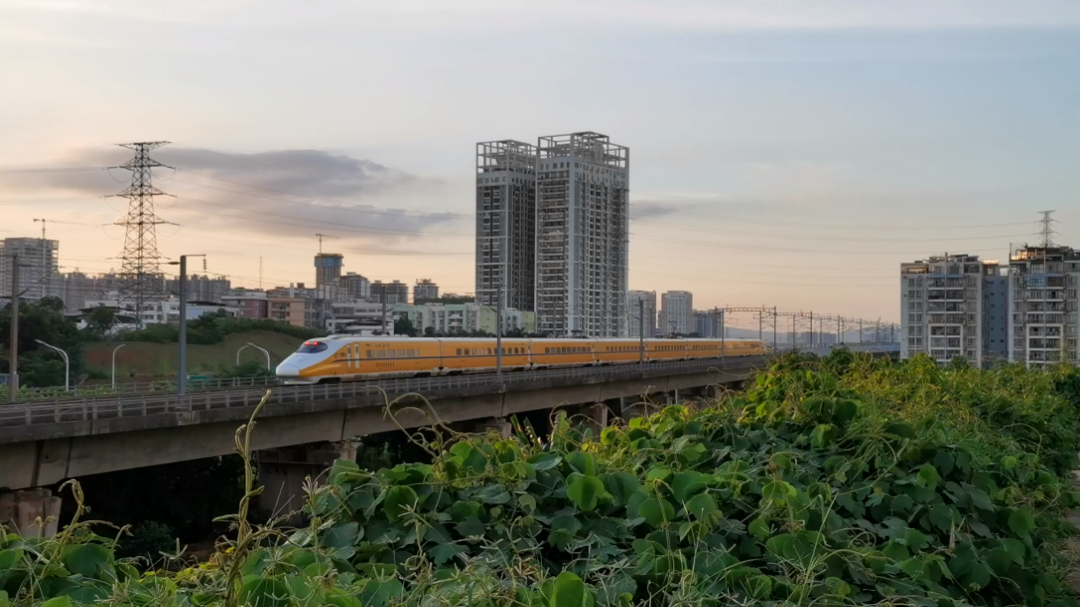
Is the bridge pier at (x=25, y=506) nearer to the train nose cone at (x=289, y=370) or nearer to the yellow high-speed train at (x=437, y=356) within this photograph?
the train nose cone at (x=289, y=370)

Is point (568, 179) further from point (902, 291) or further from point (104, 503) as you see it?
point (104, 503)

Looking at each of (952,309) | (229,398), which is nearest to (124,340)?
(229,398)

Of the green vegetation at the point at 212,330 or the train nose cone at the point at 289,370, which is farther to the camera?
the green vegetation at the point at 212,330

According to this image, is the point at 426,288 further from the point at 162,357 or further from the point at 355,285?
the point at 162,357

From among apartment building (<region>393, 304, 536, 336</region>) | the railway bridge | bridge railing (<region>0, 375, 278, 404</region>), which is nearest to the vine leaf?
the railway bridge

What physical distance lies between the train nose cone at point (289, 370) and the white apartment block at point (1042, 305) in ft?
194

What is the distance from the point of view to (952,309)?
82.3 meters

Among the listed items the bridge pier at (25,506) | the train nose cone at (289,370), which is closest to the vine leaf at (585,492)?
the bridge pier at (25,506)

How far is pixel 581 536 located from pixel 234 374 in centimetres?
4947

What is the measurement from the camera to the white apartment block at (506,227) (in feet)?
329

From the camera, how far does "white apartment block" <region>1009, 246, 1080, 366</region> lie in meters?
74.0

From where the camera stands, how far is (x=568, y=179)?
99188 millimetres

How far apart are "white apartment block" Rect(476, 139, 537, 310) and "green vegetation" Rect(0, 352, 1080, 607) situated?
94715mm

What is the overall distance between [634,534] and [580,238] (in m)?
98.2
